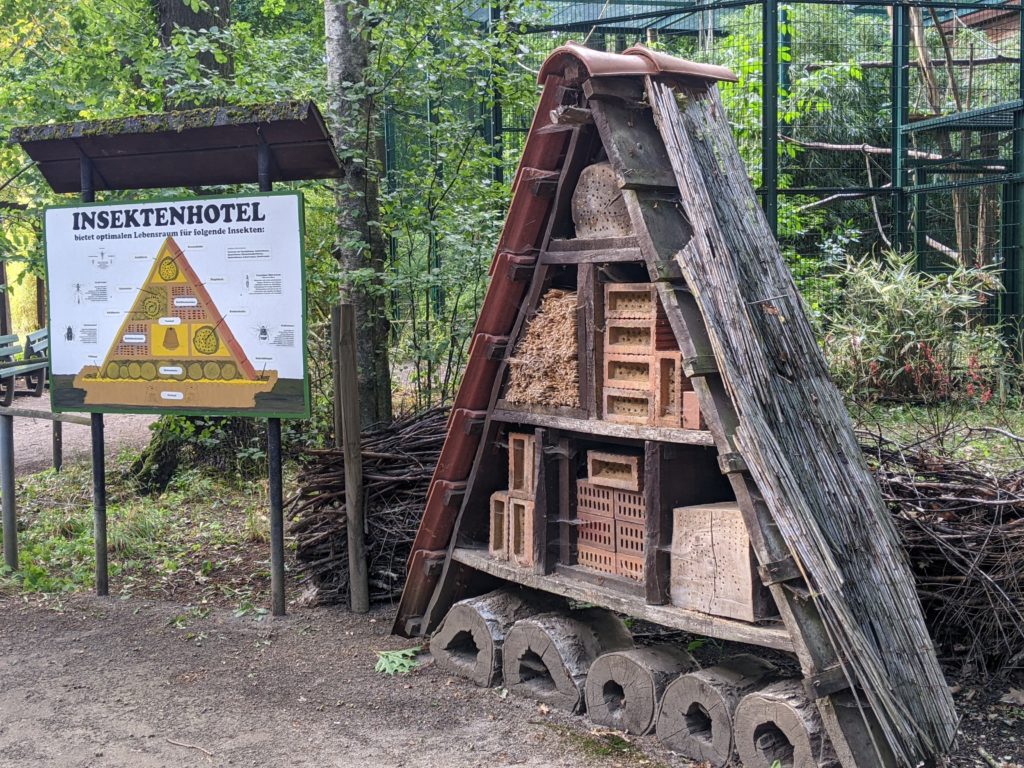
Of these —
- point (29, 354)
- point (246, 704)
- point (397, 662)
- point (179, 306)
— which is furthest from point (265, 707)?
point (29, 354)

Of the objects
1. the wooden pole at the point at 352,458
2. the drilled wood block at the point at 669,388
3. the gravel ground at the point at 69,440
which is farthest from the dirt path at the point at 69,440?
the drilled wood block at the point at 669,388

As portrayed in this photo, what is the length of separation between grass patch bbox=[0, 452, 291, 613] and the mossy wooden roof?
2604mm

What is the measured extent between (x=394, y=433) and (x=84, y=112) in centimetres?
435

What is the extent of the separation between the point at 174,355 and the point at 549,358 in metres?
2.68

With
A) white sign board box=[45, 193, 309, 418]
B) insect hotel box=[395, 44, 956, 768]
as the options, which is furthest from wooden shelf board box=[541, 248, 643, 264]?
white sign board box=[45, 193, 309, 418]

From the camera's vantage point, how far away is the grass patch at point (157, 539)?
6758 millimetres

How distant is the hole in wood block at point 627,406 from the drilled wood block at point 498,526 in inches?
32.7

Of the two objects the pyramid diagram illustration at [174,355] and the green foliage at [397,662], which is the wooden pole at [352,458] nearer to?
the pyramid diagram illustration at [174,355]

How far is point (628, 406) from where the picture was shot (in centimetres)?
436

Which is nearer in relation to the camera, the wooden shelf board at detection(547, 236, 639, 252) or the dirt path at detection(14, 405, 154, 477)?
the wooden shelf board at detection(547, 236, 639, 252)

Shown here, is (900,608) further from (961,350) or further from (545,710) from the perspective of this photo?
(961,350)

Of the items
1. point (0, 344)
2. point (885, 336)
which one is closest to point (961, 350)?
point (885, 336)

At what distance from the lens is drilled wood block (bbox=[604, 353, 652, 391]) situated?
4.26 metres

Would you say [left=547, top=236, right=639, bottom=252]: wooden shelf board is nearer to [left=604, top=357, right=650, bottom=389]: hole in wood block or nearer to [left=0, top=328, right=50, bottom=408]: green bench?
[left=604, top=357, right=650, bottom=389]: hole in wood block
